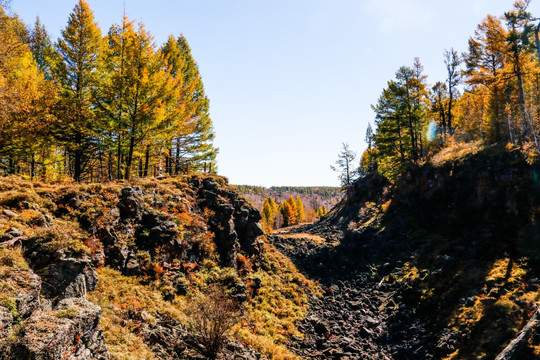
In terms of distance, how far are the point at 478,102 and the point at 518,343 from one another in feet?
141

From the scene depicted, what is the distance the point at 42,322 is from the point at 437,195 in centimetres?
2948

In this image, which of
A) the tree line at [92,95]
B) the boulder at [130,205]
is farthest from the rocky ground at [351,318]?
the tree line at [92,95]

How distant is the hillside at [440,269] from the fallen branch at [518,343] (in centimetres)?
4

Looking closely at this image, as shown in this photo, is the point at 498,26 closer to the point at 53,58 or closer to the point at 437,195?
the point at 437,195

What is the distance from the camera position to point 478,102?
41719mm

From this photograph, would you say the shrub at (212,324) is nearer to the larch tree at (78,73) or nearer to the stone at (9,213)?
the stone at (9,213)

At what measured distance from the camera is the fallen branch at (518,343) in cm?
1020

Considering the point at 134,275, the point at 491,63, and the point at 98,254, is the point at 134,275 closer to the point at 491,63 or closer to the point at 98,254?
the point at 98,254

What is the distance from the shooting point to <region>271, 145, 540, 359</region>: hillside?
43.7ft

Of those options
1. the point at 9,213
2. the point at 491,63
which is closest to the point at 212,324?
the point at 9,213

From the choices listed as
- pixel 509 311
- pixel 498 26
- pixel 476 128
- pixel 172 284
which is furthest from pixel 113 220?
pixel 476 128

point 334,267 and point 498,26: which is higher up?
point 498,26

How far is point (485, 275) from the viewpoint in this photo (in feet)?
52.7

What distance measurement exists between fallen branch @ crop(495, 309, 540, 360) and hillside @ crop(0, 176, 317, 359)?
9064mm
